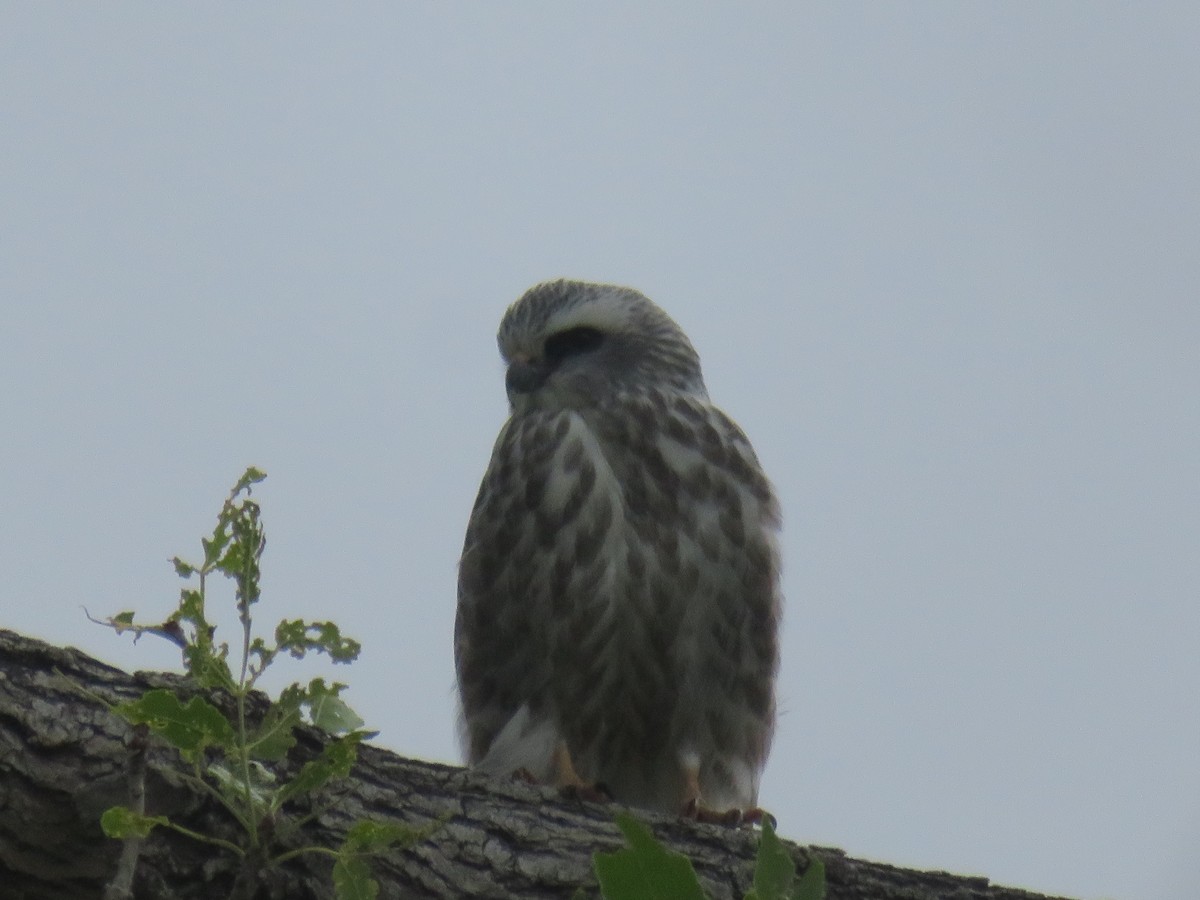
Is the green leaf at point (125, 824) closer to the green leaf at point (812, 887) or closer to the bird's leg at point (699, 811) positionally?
the green leaf at point (812, 887)

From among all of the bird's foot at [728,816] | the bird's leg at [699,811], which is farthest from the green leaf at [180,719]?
the bird's foot at [728,816]

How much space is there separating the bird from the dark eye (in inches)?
11.8

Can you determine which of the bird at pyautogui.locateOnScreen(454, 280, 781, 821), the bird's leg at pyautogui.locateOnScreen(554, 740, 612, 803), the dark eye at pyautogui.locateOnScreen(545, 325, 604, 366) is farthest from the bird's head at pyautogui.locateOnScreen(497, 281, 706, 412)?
the bird's leg at pyautogui.locateOnScreen(554, 740, 612, 803)

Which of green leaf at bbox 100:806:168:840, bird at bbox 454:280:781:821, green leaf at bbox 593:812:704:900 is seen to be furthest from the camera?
bird at bbox 454:280:781:821

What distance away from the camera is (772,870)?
5.52 feet

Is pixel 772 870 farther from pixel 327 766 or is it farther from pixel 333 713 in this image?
pixel 333 713

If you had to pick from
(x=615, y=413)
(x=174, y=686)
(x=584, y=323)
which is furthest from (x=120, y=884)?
(x=584, y=323)

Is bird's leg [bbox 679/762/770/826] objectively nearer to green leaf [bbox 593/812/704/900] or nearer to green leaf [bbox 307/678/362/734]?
green leaf [bbox 307/678/362/734]

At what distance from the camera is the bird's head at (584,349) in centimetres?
502

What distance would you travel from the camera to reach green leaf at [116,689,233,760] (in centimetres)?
185

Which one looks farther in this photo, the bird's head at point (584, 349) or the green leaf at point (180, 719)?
the bird's head at point (584, 349)

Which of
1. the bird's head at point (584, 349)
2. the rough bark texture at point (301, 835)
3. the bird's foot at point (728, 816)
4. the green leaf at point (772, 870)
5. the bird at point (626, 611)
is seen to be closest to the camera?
the green leaf at point (772, 870)

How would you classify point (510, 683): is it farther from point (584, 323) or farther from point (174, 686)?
point (174, 686)

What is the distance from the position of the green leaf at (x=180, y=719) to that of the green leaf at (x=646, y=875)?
1.88ft
